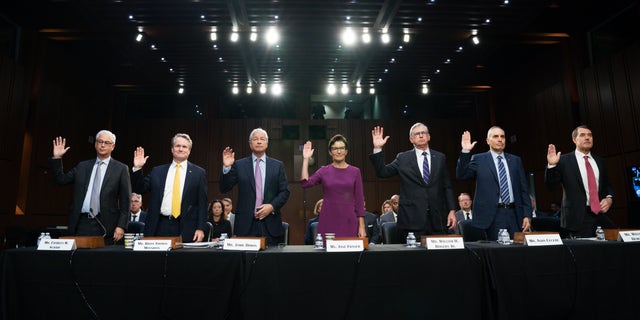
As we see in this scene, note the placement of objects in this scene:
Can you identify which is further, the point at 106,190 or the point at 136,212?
the point at 136,212

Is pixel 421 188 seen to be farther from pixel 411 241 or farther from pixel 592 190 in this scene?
pixel 592 190

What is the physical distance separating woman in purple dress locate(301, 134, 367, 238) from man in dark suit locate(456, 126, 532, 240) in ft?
2.80

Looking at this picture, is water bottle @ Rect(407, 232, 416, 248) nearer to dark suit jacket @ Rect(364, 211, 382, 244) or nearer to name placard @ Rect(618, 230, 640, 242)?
name placard @ Rect(618, 230, 640, 242)

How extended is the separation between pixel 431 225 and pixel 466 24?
575cm

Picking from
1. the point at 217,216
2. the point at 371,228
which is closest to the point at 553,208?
the point at 371,228

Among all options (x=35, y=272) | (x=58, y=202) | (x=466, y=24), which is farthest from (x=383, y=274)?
(x=58, y=202)

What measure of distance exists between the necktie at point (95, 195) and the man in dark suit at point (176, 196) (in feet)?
0.91

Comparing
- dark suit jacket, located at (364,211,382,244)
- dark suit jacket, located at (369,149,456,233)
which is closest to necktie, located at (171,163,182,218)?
dark suit jacket, located at (369,149,456,233)

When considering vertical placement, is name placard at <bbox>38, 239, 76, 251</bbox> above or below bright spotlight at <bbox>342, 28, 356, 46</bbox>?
below

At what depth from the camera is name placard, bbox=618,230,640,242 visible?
2009 mm

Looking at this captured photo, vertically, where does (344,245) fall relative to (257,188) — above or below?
below

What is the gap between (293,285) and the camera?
168 centimetres

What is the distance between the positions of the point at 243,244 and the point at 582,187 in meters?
2.59

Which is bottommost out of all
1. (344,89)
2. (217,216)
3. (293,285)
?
(293,285)
